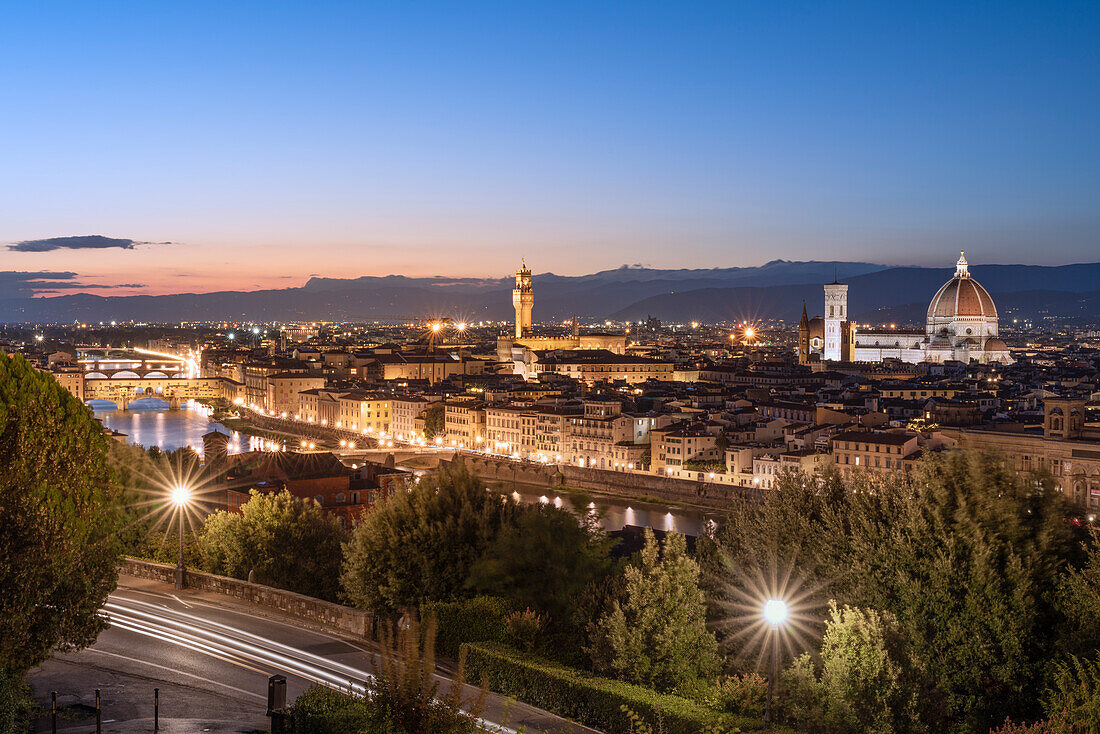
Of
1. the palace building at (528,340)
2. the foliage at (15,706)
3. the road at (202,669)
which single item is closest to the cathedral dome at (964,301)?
the palace building at (528,340)

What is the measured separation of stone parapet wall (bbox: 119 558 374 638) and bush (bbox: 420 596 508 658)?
0.68 meters

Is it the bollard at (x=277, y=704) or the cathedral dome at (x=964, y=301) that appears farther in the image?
the cathedral dome at (x=964, y=301)

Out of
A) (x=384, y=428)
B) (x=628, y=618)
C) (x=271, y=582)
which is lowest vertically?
(x=384, y=428)

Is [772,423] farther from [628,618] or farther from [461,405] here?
[628,618]

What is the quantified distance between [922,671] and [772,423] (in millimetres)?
27471

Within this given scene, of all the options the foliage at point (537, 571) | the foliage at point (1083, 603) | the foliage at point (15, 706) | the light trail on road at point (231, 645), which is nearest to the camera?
the foliage at point (15, 706)

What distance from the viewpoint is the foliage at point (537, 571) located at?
941 centimetres

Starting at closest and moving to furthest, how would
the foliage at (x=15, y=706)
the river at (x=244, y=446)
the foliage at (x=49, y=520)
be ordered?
1. the foliage at (x=15, y=706)
2. the foliage at (x=49, y=520)
3. the river at (x=244, y=446)

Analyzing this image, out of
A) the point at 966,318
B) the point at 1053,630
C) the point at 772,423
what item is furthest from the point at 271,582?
the point at 966,318

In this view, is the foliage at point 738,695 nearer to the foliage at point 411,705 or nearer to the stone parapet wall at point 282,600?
the foliage at point 411,705

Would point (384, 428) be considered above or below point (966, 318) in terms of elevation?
below

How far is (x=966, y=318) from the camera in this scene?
→ 229 ft

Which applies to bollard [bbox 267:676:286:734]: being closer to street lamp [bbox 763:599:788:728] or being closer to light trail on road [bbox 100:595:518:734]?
light trail on road [bbox 100:595:518:734]

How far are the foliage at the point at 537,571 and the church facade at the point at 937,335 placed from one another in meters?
63.1
